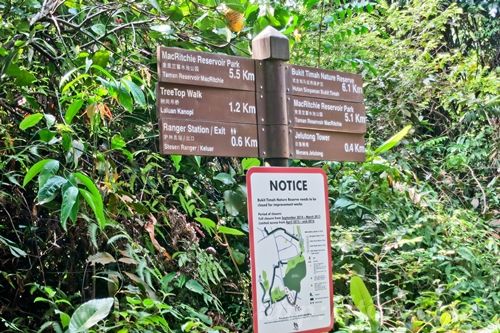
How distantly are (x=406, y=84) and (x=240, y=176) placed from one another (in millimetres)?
2909

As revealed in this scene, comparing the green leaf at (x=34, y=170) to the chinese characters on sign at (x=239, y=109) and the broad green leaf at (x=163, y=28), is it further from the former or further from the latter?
the broad green leaf at (x=163, y=28)

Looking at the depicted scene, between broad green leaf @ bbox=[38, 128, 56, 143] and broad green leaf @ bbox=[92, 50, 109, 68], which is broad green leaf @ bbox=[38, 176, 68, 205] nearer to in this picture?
broad green leaf @ bbox=[38, 128, 56, 143]

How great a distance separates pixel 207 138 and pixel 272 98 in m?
0.37

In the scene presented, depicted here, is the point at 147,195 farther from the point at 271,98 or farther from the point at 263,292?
the point at 263,292

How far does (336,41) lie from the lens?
5.88 metres

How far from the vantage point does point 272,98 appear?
267cm

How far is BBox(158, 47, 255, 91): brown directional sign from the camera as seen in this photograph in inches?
95.0

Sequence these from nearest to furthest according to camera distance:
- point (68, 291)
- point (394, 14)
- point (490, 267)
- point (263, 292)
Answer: point (263, 292) < point (68, 291) < point (490, 267) < point (394, 14)

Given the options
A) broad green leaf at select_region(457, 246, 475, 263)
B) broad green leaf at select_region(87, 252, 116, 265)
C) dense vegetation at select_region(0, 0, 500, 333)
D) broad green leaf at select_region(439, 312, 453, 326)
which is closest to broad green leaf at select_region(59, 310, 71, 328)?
dense vegetation at select_region(0, 0, 500, 333)

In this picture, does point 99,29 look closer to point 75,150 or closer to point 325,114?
point 75,150

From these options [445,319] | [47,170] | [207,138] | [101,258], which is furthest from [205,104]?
[445,319]

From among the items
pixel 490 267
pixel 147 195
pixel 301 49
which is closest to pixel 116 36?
pixel 147 195

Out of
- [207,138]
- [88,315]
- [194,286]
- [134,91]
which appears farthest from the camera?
[194,286]

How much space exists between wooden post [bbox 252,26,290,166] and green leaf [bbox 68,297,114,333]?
880 mm
